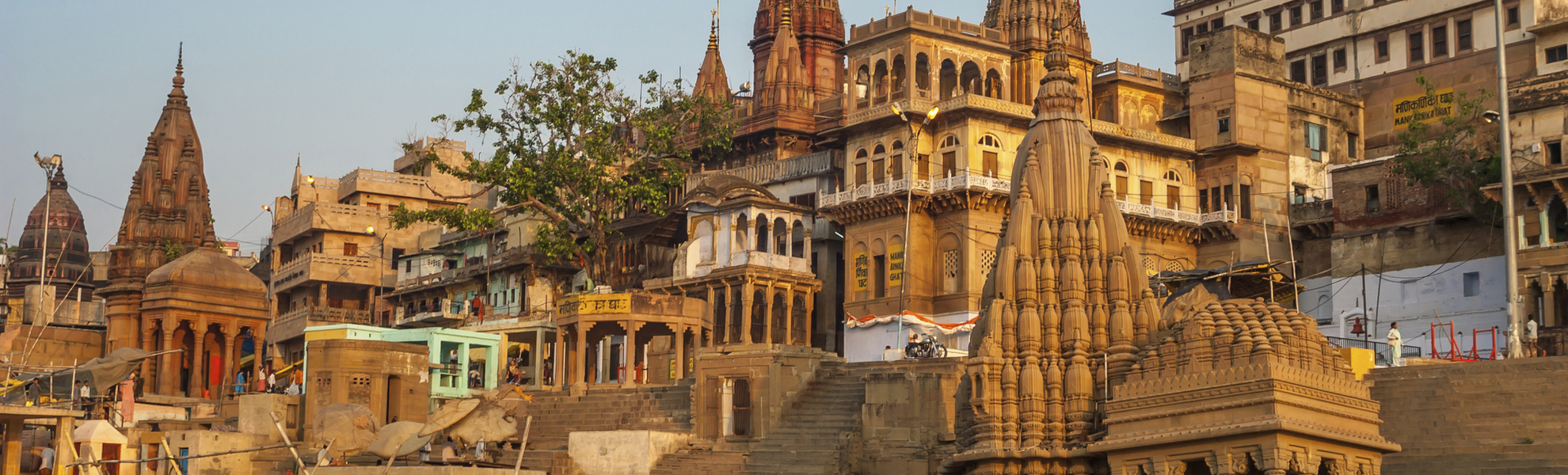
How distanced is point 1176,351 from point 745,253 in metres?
25.2

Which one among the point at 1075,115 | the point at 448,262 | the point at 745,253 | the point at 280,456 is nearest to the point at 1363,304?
the point at 745,253

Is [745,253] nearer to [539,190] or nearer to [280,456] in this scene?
[539,190]

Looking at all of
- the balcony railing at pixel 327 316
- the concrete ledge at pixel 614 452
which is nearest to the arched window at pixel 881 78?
the concrete ledge at pixel 614 452

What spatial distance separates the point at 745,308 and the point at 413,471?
2181 centimetres

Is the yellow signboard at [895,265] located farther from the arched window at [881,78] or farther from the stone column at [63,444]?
the stone column at [63,444]

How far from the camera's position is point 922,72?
48625mm

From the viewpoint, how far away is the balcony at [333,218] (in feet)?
212

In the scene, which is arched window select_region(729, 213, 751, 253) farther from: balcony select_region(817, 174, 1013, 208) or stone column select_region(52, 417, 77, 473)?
stone column select_region(52, 417, 77, 473)

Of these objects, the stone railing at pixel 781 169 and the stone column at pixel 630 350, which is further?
the stone railing at pixel 781 169

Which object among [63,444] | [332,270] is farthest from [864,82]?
[63,444]

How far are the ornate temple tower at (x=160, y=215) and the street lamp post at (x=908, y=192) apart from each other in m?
18.4

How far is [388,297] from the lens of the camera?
63.6 m

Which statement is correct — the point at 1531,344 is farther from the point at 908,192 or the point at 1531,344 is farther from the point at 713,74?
the point at 713,74

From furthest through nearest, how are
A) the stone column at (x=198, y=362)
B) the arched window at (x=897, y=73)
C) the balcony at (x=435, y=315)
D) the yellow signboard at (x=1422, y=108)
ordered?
the balcony at (x=435, y=315)
the yellow signboard at (x=1422, y=108)
the arched window at (x=897, y=73)
the stone column at (x=198, y=362)
